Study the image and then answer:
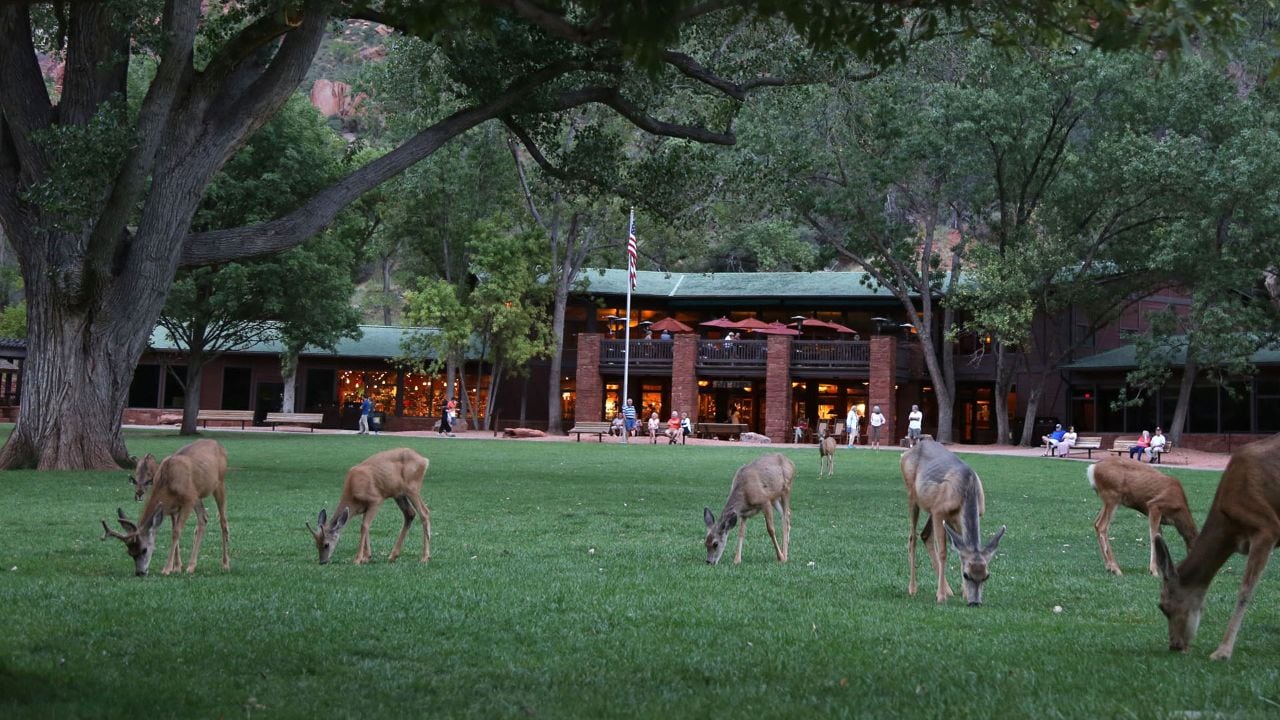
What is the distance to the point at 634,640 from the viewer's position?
298 inches

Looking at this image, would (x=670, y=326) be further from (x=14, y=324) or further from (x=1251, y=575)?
(x=1251, y=575)

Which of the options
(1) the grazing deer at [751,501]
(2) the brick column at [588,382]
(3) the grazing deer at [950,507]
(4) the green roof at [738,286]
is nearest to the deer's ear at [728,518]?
(1) the grazing deer at [751,501]

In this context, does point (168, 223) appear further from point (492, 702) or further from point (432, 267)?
point (432, 267)

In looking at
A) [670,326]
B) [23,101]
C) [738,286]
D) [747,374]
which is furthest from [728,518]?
[738,286]

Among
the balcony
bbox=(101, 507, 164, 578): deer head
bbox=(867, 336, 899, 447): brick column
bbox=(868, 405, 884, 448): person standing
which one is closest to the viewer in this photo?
bbox=(101, 507, 164, 578): deer head

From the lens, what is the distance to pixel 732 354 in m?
56.0

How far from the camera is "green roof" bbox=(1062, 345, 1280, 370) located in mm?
48750

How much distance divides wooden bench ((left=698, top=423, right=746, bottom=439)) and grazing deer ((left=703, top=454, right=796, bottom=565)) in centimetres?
4146

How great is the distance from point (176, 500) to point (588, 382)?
47.2 meters

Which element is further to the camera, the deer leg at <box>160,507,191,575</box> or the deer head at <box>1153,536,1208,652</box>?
the deer leg at <box>160,507,191,575</box>

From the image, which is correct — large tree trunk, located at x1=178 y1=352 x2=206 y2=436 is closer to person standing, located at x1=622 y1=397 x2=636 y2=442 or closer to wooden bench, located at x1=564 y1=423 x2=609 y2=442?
wooden bench, located at x1=564 y1=423 x2=609 y2=442

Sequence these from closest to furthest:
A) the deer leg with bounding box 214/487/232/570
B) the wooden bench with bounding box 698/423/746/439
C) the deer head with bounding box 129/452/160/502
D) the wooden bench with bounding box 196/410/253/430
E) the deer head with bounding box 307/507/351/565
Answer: the deer leg with bounding box 214/487/232/570
the deer head with bounding box 307/507/351/565
the deer head with bounding box 129/452/160/502
the wooden bench with bounding box 698/423/746/439
the wooden bench with bounding box 196/410/253/430

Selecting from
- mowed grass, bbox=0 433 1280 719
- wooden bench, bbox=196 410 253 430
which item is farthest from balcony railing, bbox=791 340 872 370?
mowed grass, bbox=0 433 1280 719

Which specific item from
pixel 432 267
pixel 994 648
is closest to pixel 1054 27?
pixel 994 648
